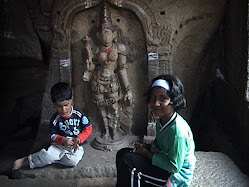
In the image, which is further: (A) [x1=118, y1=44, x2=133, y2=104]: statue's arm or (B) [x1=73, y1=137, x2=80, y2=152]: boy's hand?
(A) [x1=118, y1=44, x2=133, y2=104]: statue's arm

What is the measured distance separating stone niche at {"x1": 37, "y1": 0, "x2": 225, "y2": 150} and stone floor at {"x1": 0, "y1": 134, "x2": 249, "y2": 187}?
734 mm

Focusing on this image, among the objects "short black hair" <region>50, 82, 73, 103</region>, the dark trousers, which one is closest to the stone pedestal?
"short black hair" <region>50, 82, 73, 103</region>

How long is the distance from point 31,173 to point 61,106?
2.49 feet

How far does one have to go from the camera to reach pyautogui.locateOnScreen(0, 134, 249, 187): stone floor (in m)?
2.68

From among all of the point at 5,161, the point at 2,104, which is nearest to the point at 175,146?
the point at 5,161

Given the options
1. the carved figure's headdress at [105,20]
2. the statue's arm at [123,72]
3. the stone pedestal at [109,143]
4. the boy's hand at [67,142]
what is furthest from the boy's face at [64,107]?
the carved figure's headdress at [105,20]

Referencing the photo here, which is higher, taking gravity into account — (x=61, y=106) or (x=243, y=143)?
(x=61, y=106)

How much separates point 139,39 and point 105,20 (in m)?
0.46

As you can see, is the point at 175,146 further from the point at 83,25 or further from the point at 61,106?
the point at 83,25

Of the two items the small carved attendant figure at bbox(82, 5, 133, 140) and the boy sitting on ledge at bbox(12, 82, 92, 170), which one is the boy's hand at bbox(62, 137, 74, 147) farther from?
the small carved attendant figure at bbox(82, 5, 133, 140)

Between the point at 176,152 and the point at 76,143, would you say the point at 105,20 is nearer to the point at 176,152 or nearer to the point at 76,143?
the point at 76,143

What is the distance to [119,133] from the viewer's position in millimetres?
3775

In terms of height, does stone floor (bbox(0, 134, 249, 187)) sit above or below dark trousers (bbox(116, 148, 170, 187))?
below

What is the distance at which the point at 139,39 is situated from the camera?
11.7ft
